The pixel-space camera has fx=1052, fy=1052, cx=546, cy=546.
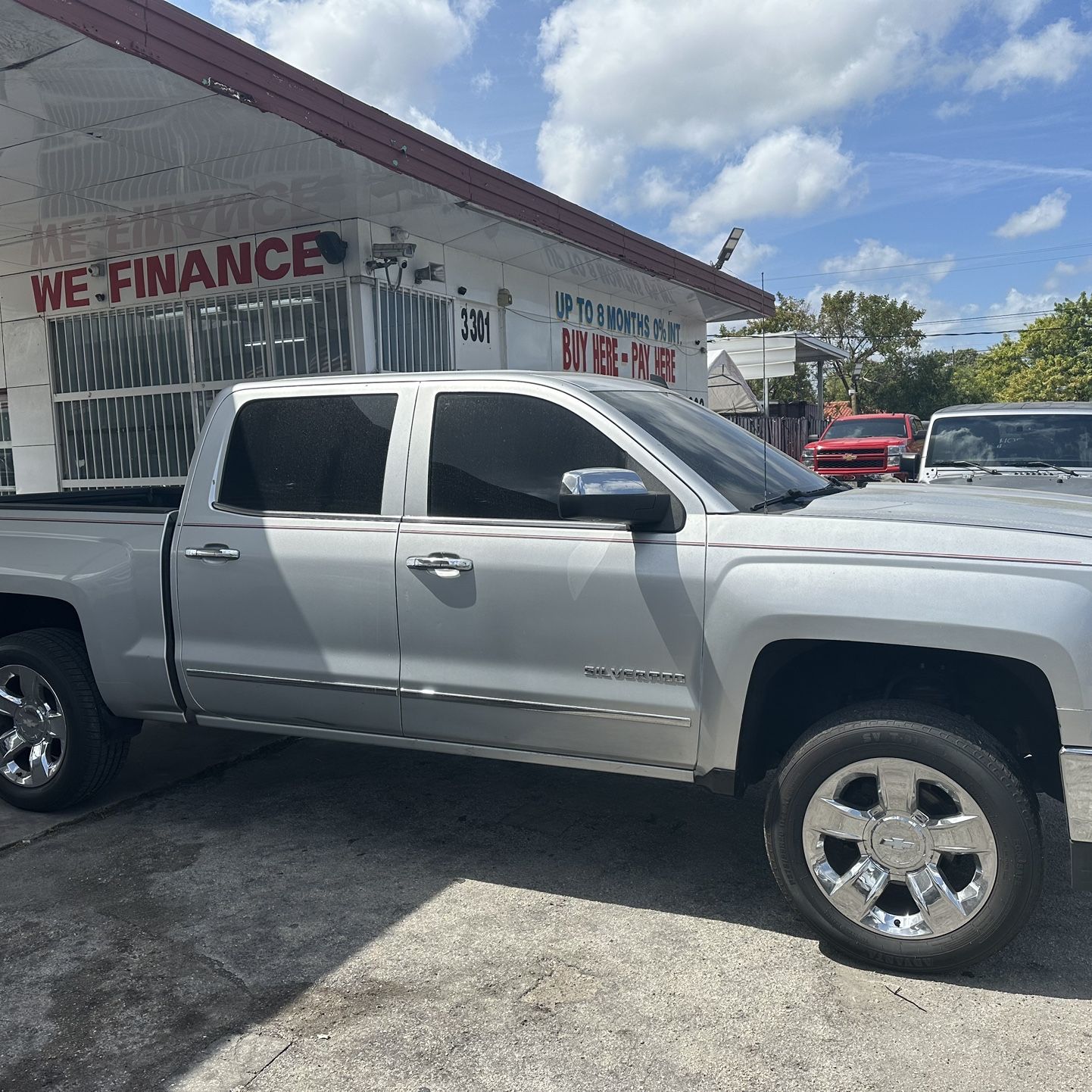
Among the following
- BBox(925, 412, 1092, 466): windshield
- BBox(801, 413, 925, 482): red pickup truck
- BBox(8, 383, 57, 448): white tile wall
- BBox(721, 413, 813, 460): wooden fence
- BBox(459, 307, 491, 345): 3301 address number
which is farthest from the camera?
BBox(721, 413, 813, 460): wooden fence

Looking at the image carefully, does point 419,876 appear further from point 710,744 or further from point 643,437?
point 643,437

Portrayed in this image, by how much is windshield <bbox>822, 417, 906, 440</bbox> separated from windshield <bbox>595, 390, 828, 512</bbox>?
20217 mm

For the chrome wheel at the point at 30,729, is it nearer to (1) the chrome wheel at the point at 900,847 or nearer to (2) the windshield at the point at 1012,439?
(1) the chrome wheel at the point at 900,847

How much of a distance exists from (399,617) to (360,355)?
5983mm

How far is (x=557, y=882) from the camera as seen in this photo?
160 inches

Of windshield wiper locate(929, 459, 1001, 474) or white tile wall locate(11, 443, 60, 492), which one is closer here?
windshield wiper locate(929, 459, 1001, 474)

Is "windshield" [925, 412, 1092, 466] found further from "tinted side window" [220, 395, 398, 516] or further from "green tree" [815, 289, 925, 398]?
"green tree" [815, 289, 925, 398]

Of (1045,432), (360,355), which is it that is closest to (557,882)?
(360,355)

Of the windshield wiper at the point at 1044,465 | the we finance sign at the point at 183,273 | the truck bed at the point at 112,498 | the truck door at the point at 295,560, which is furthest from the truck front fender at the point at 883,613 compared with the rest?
the we finance sign at the point at 183,273

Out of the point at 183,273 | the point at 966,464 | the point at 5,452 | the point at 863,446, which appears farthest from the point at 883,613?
the point at 863,446

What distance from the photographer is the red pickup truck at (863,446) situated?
74.0 feet

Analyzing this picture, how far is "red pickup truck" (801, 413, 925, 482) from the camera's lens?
→ 2256 centimetres

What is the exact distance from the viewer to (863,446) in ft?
74.5

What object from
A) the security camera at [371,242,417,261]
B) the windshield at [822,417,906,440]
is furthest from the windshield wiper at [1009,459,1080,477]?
the windshield at [822,417,906,440]
